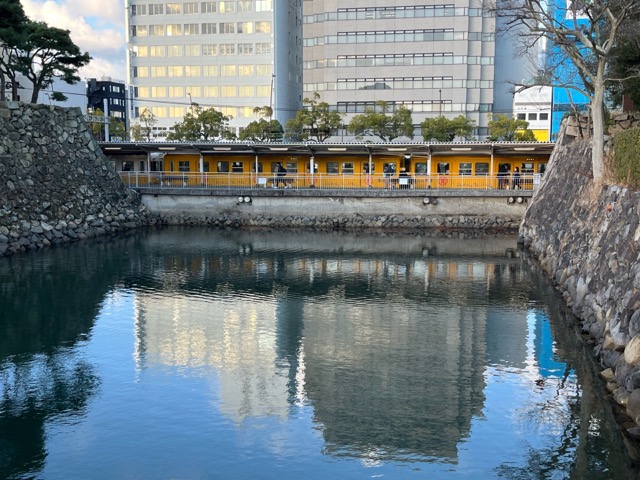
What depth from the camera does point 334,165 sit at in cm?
4772

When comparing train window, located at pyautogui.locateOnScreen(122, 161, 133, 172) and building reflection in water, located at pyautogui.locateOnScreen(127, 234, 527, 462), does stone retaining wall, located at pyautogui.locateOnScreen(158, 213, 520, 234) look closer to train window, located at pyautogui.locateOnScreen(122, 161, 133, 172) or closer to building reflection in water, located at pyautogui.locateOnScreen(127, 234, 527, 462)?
train window, located at pyautogui.locateOnScreen(122, 161, 133, 172)

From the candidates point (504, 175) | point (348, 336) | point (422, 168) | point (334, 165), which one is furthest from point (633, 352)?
point (334, 165)

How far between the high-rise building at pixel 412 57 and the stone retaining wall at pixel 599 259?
160 ft

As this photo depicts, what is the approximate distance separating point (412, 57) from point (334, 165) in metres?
36.7

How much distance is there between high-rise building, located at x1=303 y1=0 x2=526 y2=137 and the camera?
77875 mm

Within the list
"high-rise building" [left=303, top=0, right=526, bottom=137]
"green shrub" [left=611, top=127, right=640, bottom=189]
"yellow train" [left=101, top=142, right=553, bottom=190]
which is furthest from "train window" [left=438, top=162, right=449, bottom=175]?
"high-rise building" [left=303, top=0, right=526, bottom=137]

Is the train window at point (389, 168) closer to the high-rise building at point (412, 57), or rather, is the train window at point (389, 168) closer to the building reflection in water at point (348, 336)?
the building reflection in water at point (348, 336)

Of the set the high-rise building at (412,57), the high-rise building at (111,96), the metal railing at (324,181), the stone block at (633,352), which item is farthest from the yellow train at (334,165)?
the high-rise building at (111,96)

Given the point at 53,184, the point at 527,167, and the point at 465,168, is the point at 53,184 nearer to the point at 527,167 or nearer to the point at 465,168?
the point at 465,168

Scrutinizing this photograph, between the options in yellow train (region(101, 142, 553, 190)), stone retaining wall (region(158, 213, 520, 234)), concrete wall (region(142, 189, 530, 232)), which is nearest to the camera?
stone retaining wall (region(158, 213, 520, 234))

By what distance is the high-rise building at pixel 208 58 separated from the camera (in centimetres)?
8281

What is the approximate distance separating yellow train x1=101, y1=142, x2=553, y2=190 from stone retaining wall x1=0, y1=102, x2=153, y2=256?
4.54 meters

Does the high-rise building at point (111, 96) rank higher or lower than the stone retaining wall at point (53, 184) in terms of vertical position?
higher

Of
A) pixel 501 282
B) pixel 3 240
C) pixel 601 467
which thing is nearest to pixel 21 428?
pixel 601 467
